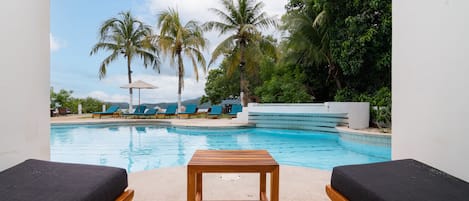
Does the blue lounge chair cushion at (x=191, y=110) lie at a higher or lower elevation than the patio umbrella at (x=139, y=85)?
lower

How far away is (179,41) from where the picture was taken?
13.3 metres

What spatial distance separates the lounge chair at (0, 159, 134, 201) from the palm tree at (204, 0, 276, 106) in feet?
36.2

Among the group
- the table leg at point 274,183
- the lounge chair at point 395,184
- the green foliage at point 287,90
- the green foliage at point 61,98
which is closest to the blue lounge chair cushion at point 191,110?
the green foliage at point 287,90

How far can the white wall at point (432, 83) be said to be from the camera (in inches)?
72.2

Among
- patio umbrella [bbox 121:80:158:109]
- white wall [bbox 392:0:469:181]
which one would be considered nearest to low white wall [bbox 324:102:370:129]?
white wall [bbox 392:0:469:181]

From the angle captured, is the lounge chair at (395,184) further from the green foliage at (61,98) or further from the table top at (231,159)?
the green foliage at (61,98)

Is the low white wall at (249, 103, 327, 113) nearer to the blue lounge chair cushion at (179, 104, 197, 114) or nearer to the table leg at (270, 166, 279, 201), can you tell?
the blue lounge chair cushion at (179, 104, 197, 114)

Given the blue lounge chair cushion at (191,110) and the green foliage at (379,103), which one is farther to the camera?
the blue lounge chair cushion at (191,110)

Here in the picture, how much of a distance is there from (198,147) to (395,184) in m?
5.43

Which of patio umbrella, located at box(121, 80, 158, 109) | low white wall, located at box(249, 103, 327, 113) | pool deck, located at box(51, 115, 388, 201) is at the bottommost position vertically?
pool deck, located at box(51, 115, 388, 201)

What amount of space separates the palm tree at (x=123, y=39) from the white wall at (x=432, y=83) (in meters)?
14.1

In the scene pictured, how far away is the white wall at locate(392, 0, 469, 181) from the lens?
1.83m

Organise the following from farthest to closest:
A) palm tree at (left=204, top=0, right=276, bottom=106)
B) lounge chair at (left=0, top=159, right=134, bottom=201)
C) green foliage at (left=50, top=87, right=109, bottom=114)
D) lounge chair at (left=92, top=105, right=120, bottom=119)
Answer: green foliage at (left=50, top=87, right=109, bottom=114) → lounge chair at (left=92, top=105, right=120, bottom=119) → palm tree at (left=204, top=0, right=276, bottom=106) → lounge chair at (left=0, top=159, right=134, bottom=201)

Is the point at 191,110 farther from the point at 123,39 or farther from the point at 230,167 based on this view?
the point at 230,167
